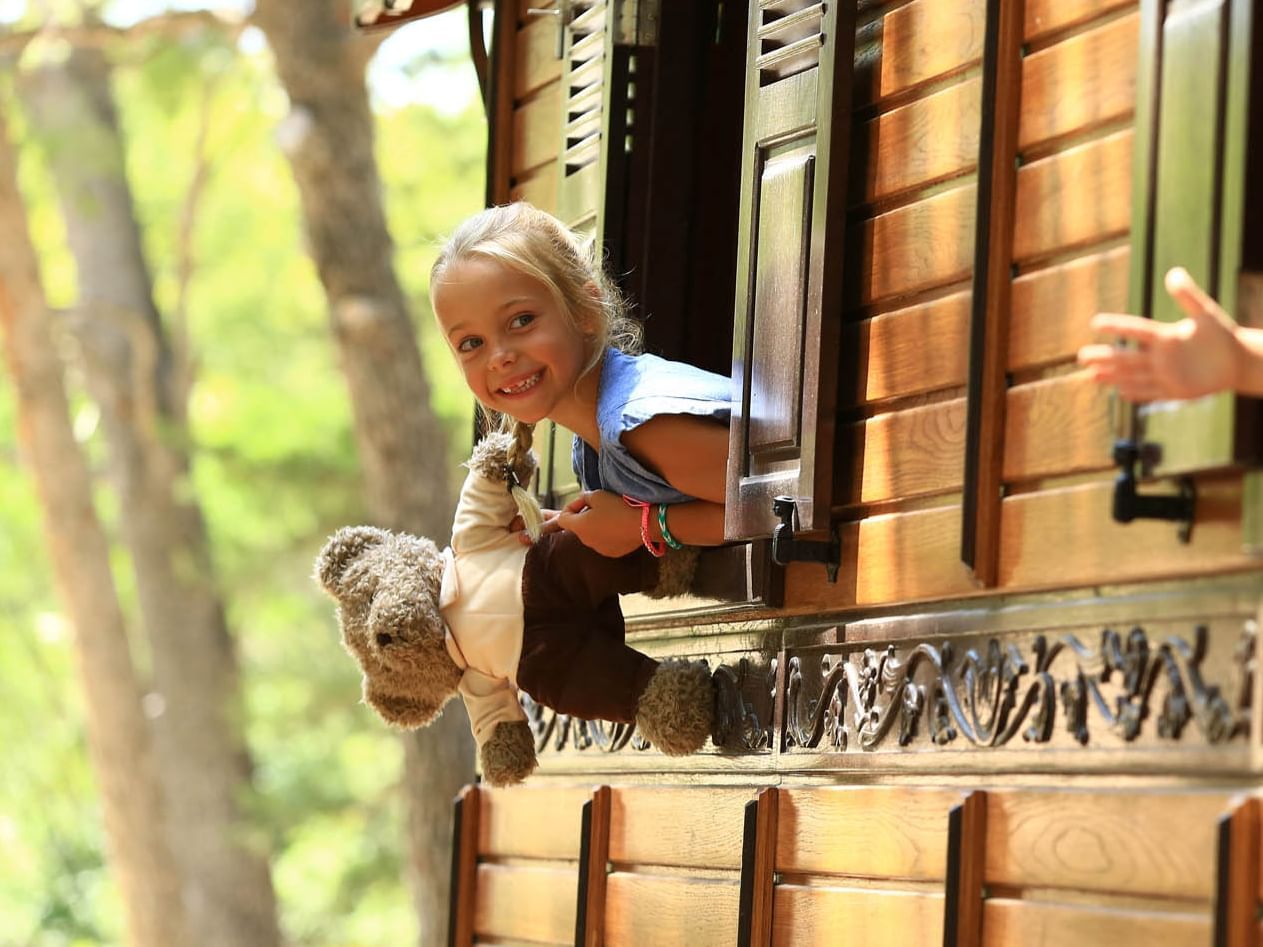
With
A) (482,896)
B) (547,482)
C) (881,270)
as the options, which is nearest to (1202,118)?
(881,270)

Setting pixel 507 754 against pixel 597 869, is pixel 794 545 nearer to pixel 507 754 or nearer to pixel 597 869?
pixel 507 754

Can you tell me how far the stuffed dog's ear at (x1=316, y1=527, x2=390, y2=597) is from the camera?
4152 millimetres

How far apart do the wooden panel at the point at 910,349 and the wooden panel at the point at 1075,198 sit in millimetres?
190

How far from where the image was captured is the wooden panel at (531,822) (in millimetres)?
4703

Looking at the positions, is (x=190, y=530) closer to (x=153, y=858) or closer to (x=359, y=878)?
(x=153, y=858)

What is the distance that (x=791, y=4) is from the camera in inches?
146

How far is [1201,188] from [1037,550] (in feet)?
2.10

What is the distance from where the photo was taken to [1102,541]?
2.78m

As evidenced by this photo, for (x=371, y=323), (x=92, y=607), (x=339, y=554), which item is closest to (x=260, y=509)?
(x=92, y=607)

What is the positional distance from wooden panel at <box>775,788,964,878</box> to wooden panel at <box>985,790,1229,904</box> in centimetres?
11

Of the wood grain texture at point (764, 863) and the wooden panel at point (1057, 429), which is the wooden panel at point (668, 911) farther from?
the wooden panel at point (1057, 429)

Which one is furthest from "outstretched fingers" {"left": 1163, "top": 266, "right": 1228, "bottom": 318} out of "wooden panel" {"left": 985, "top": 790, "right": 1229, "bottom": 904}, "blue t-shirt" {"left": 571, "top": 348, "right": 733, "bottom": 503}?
"blue t-shirt" {"left": 571, "top": 348, "right": 733, "bottom": 503}

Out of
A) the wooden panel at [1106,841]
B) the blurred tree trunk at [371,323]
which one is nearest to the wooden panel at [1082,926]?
the wooden panel at [1106,841]

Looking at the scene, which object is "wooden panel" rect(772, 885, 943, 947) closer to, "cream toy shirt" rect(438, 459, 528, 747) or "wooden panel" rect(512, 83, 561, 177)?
"cream toy shirt" rect(438, 459, 528, 747)
